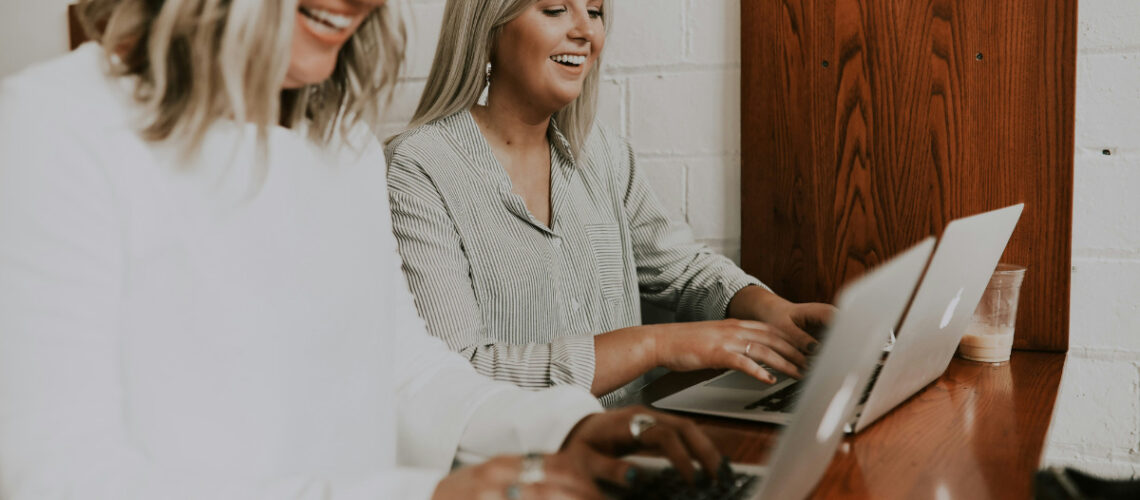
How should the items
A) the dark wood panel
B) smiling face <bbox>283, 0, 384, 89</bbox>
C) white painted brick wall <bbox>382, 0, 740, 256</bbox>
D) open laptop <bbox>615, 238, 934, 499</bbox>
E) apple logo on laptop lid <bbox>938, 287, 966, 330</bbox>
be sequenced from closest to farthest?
open laptop <bbox>615, 238, 934, 499</bbox>
smiling face <bbox>283, 0, 384, 89</bbox>
apple logo on laptop lid <bbox>938, 287, 966, 330</bbox>
white painted brick wall <bbox>382, 0, 740, 256</bbox>
the dark wood panel

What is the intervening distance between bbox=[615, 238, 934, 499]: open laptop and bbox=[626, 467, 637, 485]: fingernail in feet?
0.06

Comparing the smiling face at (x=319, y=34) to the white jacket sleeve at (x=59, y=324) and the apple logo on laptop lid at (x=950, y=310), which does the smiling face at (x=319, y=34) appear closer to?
the white jacket sleeve at (x=59, y=324)

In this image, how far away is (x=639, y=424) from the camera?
0.74 m

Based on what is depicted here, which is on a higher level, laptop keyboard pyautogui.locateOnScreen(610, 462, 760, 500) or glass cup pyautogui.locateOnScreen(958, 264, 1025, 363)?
laptop keyboard pyautogui.locateOnScreen(610, 462, 760, 500)

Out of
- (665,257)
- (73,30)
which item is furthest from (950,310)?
(73,30)

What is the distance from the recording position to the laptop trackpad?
3.68ft

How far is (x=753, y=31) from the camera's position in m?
1.53

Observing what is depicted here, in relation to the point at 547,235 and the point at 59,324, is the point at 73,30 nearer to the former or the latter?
the point at 547,235

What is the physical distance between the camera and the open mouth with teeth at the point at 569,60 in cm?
141

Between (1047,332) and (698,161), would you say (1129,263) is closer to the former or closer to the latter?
(1047,332)

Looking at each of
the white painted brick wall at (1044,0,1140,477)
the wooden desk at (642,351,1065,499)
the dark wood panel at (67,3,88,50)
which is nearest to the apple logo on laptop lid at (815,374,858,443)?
the wooden desk at (642,351,1065,499)

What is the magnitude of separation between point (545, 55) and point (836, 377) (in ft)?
3.01

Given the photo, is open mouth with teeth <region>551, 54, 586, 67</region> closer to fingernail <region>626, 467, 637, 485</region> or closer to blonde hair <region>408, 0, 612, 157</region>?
blonde hair <region>408, 0, 612, 157</region>

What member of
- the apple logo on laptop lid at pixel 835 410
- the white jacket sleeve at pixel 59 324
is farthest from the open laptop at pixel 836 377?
the white jacket sleeve at pixel 59 324
